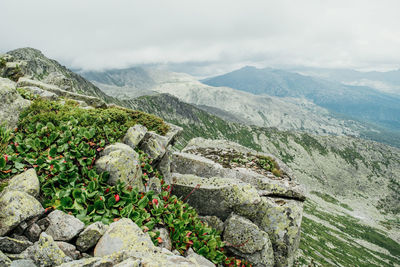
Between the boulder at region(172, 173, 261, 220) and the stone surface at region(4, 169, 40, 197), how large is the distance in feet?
29.2

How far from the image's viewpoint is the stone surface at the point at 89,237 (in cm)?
753

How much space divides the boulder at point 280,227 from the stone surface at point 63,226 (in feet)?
37.3

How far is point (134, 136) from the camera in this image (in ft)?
44.2

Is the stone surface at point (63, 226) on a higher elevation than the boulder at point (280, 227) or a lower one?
higher

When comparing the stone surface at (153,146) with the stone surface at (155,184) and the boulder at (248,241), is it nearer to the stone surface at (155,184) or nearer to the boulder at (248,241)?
the stone surface at (155,184)

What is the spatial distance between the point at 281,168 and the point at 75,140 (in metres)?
20.0

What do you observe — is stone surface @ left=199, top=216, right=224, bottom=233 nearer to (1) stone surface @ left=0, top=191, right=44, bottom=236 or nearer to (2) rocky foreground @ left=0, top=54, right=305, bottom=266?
(2) rocky foreground @ left=0, top=54, right=305, bottom=266

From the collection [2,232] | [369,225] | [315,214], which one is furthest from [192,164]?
[369,225]

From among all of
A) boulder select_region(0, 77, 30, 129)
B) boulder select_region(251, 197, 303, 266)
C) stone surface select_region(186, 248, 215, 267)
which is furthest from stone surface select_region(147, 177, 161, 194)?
boulder select_region(0, 77, 30, 129)

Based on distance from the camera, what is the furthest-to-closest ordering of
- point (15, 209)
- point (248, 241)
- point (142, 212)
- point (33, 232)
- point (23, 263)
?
point (248, 241) → point (142, 212) → point (33, 232) → point (15, 209) → point (23, 263)

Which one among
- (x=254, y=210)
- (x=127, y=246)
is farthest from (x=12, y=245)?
(x=254, y=210)

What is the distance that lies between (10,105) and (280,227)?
19.7 meters

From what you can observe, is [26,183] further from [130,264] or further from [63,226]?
[130,264]

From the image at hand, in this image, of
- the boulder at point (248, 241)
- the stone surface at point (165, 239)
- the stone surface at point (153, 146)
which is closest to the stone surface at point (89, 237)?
the stone surface at point (165, 239)
